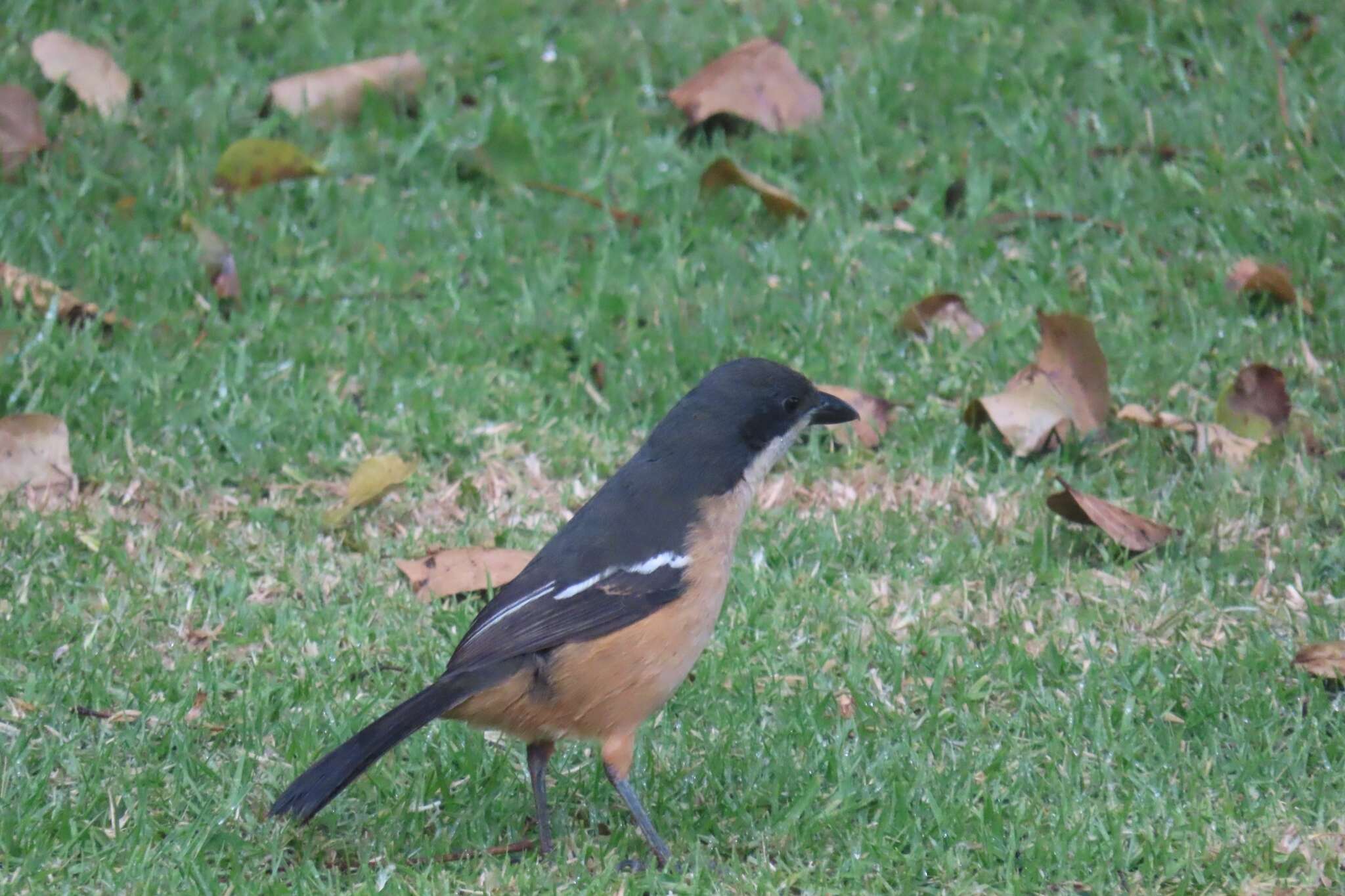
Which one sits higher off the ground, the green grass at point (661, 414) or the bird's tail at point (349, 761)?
the bird's tail at point (349, 761)

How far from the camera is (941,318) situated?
7.59 metres

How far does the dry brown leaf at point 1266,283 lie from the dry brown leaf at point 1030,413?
Answer: 1366 mm

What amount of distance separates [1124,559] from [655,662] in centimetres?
225

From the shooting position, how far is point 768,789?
5.01m

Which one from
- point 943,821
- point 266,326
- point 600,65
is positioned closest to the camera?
point 943,821

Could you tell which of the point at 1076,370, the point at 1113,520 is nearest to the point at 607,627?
the point at 1113,520

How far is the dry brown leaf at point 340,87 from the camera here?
8.80 metres

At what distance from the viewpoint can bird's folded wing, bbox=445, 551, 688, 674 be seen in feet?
15.7

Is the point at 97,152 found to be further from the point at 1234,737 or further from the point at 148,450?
the point at 1234,737

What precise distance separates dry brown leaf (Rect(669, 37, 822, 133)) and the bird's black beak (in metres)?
3.47

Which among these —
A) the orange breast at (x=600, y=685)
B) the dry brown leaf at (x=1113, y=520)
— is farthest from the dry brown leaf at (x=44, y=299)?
the dry brown leaf at (x=1113, y=520)

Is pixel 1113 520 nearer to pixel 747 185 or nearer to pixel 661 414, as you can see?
pixel 661 414

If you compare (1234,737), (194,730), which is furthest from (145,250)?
(1234,737)

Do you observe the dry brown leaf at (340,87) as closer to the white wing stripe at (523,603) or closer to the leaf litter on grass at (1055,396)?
the leaf litter on grass at (1055,396)
